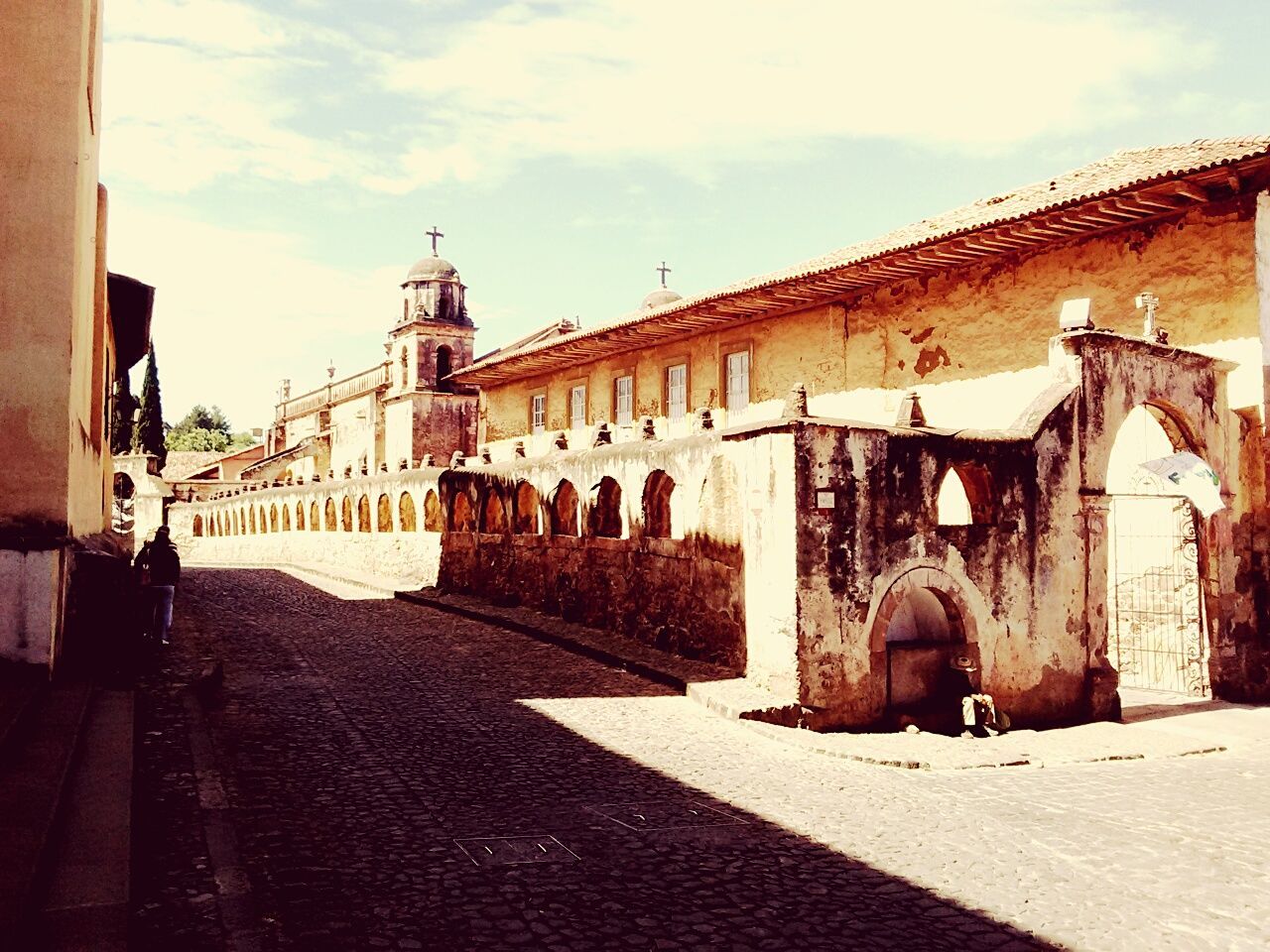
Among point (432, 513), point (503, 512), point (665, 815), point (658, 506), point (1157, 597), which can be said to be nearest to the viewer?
point (665, 815)

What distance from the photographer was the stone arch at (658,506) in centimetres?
1424

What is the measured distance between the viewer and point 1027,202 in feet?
47.2

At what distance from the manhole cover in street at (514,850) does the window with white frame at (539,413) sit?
21748 mm

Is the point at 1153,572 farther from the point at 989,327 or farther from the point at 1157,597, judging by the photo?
the point at 989,327

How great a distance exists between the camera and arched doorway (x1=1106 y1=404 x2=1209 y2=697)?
13500 millimetres

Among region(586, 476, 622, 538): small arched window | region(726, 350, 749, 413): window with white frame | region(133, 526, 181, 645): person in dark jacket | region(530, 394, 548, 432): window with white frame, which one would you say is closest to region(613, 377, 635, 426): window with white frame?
region(726, 350, 749, 413): window with white frame

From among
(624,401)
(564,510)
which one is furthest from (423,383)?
(564,510)

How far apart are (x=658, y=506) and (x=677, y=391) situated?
27.0ft

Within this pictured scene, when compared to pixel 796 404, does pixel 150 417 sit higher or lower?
higher

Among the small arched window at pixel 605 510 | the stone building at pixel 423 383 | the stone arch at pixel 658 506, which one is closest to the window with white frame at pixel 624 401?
the small arched window at pixel 605 510

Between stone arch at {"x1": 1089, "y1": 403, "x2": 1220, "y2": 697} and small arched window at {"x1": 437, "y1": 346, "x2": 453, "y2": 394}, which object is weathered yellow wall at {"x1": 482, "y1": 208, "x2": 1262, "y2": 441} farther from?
small arched window at {"x1": 437, "y1": 346, "x2": 453, "y2": 394}

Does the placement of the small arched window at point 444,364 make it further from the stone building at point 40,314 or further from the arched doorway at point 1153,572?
the stone building at point 40,314

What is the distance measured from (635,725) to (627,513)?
17.2 ft

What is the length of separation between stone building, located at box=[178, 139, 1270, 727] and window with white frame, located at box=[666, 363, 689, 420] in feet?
10.0
